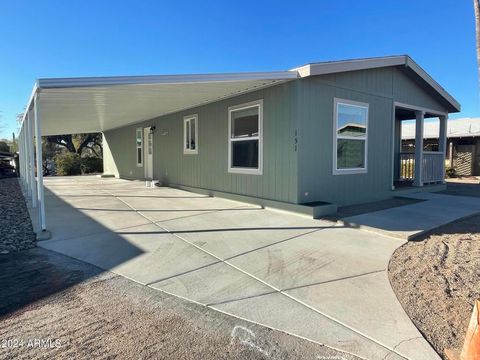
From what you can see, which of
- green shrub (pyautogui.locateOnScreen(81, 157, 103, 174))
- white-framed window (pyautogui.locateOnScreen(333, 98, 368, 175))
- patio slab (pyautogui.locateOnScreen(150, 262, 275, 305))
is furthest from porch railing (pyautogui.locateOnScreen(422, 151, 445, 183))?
green shrub (pyautogui.locateOnScreen(81, 157, 103, 174))

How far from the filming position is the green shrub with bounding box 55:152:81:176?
2167 cm

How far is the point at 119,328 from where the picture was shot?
2.46 m

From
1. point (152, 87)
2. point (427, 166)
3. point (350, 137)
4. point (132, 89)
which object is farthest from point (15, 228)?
point (427, 166)

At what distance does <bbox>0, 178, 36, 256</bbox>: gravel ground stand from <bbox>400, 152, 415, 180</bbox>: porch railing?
11.2 m

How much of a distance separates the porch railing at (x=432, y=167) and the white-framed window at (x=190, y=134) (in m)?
7.43

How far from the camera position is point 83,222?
20.1 ft

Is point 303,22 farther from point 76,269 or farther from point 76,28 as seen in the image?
point 76,269

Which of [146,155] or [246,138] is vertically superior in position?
[246,138]

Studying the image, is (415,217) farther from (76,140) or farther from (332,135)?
(76,140)

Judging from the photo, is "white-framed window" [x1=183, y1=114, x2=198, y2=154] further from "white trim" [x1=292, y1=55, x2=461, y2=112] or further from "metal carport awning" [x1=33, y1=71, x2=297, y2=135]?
"white trim" [x1=292, y1=55, x2=461, y2=112]

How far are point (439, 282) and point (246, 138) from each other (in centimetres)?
548

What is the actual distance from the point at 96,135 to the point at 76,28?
72.2 ft

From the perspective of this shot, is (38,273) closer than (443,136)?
Yes

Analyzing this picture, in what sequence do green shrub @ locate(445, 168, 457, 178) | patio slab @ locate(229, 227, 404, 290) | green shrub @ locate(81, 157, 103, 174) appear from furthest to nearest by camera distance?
1. green shrub @ locate(81, 157, 103, 174)
2. green shrub @ locate(445, 168, 457, 178)
3. patio slab @ locate(229, 227, 404, 290)
